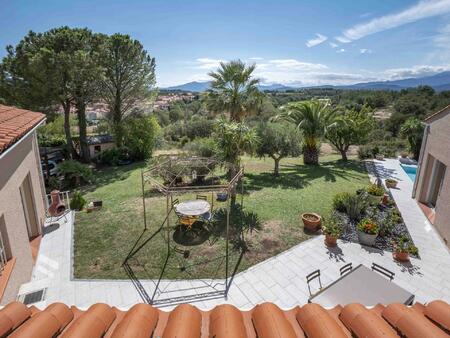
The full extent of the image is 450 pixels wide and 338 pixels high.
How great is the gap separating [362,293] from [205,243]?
5847mm

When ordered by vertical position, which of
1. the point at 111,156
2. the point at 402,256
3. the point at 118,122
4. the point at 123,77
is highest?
the point at 123,77

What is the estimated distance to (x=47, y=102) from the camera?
22.8 m

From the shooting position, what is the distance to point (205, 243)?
1063cm

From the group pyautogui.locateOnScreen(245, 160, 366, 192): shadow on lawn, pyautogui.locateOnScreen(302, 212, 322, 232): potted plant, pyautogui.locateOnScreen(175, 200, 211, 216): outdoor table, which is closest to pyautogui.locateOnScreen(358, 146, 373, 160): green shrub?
pyautogui.locateOnScreen(245, 160, 366, 192): shadow on lawn

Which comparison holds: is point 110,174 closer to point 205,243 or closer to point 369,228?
point 205,243

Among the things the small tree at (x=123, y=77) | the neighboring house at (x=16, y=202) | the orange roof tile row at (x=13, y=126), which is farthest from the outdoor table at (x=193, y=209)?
the small tree at (x=123, y=77)

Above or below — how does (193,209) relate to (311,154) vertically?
above

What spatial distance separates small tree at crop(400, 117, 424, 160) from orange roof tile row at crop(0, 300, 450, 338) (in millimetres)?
24525

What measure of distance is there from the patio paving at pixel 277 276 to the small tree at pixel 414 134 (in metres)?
15.6

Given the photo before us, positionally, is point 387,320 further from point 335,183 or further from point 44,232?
point 335,183

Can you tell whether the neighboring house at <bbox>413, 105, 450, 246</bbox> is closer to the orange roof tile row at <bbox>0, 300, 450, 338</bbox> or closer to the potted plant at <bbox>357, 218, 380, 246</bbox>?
the potted plant at <bbox>357, 218, 380, 246</bbox>

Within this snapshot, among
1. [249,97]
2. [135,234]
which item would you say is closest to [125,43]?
[249,97]

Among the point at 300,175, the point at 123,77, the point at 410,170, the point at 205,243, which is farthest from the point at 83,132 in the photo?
the point at 410,170

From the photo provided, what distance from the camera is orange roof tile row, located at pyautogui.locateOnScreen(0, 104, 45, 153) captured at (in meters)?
6.32
